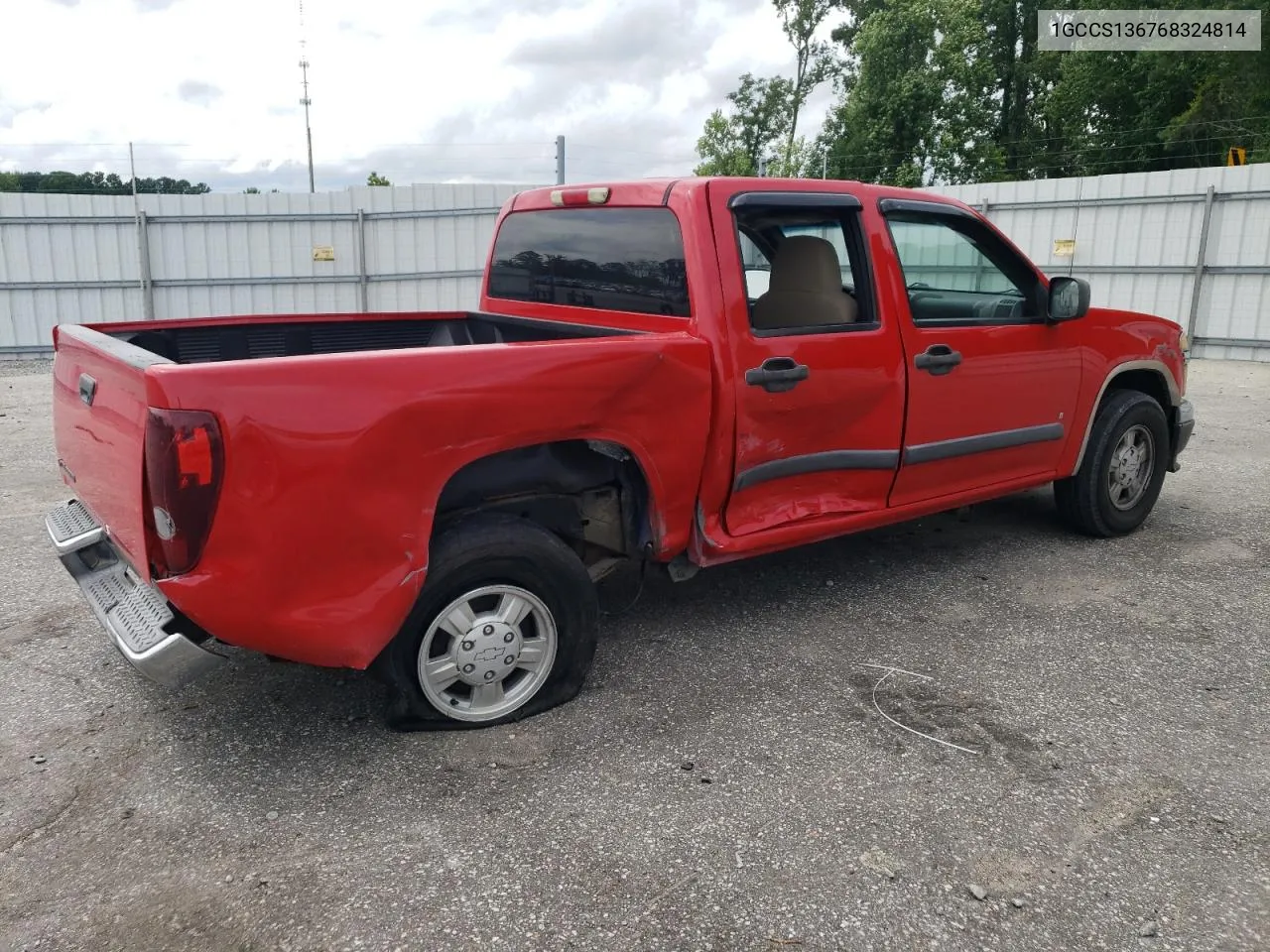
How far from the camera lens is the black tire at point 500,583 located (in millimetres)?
3043

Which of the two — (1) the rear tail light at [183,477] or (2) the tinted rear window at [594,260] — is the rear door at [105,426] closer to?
(1) the rear tail light at [183,477]

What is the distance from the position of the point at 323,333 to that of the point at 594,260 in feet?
4.65

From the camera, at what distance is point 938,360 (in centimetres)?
422

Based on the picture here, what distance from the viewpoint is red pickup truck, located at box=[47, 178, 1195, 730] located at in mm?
2680

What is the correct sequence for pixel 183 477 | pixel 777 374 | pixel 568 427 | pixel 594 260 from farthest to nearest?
pixel 594 260
pixel 777 374
pixel 568 427
pixel 183 477

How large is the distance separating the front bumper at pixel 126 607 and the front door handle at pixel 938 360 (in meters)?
2.94

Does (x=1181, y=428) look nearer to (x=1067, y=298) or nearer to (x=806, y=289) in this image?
(x=1067, y=298)

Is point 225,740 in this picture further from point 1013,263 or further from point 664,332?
point 1013,263

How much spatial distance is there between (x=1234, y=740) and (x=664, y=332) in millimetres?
2388

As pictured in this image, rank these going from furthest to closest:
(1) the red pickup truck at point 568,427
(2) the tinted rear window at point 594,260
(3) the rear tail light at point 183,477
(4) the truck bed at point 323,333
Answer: (4) the truck bed at point 323,333, (2) the tinted rear window at point 594,260, (1) the red pickup truck at point 568,427, (3) the rear tail light at point 183,477

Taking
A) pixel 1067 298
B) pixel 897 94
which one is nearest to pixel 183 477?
pixel 1067 298

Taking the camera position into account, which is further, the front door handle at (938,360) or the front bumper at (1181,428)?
the front bumper at (1181,428)

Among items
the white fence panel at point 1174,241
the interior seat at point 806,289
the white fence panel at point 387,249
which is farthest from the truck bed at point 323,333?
the white fence panel at point 1174,241

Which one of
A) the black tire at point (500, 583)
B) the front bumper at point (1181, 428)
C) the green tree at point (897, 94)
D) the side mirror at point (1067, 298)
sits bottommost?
the black tire at point (500, 583)
